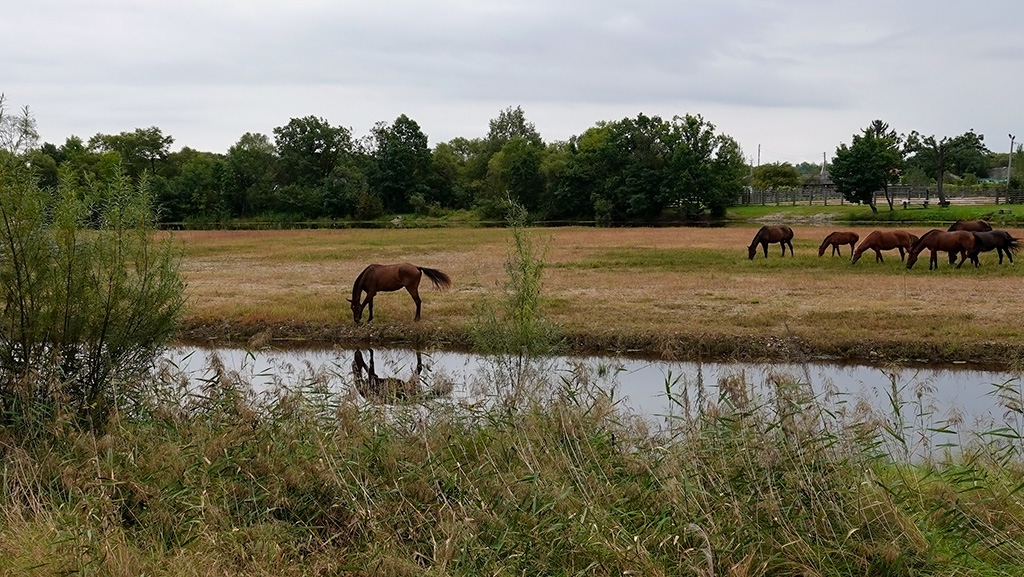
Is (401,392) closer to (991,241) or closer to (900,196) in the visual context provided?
(991,241)

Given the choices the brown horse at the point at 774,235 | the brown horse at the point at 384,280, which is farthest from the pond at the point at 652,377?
the brown horse at the point at 774,235

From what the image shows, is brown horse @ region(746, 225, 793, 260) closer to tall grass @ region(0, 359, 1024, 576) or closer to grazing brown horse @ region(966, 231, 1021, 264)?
grazing brown horse @ region(966, 231, 1021, 264)

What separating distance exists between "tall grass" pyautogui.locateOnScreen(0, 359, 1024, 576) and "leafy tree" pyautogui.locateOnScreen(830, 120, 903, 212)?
55.1m

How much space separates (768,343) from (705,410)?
7.81 meters

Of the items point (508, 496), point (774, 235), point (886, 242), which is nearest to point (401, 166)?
point (774, 235)

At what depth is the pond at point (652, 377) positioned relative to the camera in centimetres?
782

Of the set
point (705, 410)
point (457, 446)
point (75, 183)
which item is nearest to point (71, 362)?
point (75, 183)

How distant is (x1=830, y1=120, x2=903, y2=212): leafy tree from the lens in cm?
5606

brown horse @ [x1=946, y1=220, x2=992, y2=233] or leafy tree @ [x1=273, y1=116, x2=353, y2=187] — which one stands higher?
leafy tree @ [x1=273, y1=116, x2=353, y2=187]

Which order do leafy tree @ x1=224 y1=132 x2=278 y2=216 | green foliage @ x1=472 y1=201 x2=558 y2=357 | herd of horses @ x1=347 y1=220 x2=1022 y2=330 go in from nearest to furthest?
green foliage @ x1=472 y1=201 x2=558 y2=357 → herd of horses @ x1=347 y1=220 x2=1022 y2=330 → leafy tree @ x1=224 y1=132 x2=278 y2=216

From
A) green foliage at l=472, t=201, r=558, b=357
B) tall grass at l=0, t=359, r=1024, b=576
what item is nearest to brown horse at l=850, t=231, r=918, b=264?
green foliage at l=472, t=201, r=558, b=357

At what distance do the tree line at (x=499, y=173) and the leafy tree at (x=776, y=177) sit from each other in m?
0.18

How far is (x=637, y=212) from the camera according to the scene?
203ft

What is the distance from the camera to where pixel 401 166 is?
7231cm
